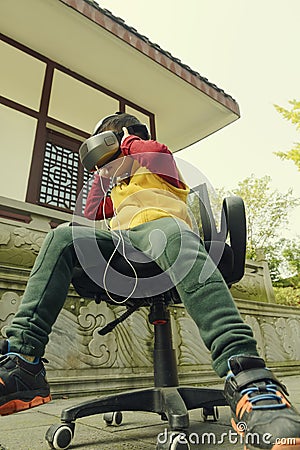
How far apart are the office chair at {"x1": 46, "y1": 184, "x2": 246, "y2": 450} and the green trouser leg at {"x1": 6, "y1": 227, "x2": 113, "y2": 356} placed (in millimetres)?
101

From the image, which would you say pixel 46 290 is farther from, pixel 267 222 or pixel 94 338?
pixel 267 222

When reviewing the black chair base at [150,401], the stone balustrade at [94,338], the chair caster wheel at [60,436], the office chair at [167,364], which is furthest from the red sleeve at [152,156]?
the stone balustrade at [94,338]

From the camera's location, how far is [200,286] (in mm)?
750

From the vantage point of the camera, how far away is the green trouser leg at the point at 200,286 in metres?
0.66

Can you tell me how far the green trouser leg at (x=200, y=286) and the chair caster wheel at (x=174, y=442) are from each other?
20 cm

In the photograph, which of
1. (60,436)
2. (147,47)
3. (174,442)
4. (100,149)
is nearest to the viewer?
(174,442)

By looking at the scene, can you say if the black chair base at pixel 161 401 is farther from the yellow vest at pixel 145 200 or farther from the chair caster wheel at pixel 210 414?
the yellow vest at pixel 145 200

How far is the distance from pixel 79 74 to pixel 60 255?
13.1 ft

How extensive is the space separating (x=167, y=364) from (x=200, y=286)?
1.56ft

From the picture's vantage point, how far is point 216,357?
0.67 m

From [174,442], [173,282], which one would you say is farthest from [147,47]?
[174,442]

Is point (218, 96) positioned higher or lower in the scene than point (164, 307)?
higher

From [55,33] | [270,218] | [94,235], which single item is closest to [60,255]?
[94,235]

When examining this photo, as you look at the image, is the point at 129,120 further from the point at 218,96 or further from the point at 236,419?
the point at 218,96
